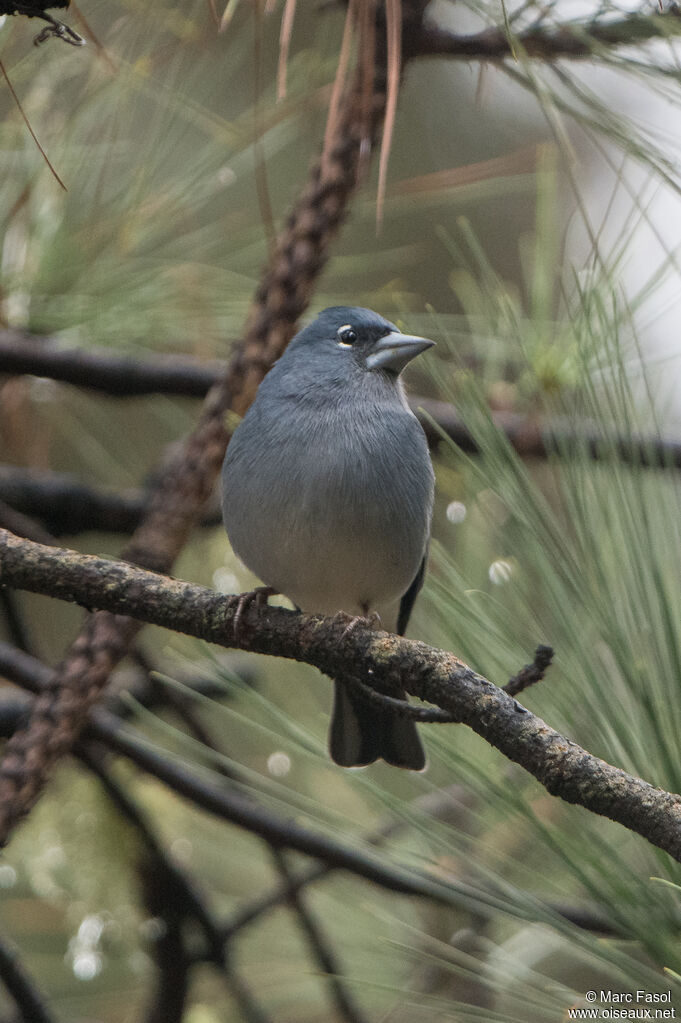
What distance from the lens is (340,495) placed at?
2.56 meters

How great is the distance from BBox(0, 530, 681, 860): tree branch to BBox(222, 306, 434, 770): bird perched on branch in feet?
1.67

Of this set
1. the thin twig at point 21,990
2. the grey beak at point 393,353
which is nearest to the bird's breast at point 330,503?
the grey beak at point 393,353

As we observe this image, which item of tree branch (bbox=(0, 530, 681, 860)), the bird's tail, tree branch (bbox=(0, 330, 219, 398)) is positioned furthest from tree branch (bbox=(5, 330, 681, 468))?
tree branch (bbox=(0, 530, 681, 860))

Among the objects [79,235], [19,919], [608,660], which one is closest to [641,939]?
[608,660]

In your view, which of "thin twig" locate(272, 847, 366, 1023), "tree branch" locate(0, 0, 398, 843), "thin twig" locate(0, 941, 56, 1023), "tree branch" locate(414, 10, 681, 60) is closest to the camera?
"tree branch" locate(414, 10, 681, 60)

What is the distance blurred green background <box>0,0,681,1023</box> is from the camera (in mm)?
1901

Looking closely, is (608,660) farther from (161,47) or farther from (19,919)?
(19,919)

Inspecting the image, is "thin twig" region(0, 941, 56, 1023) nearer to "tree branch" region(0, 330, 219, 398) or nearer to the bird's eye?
"tree branch" region(0, 330, 219, 398)

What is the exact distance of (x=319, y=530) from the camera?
101 inches

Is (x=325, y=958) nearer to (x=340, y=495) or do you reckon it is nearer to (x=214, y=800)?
(x=214, y=800)

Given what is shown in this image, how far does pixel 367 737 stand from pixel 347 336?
3.67 ft

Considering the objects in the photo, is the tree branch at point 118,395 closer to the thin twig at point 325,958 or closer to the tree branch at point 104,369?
the tree branch at point 104,369

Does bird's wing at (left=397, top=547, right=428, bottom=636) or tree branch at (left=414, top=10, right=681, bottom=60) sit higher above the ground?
tree branch at (left=414, top=10, right=681, bottom=60)

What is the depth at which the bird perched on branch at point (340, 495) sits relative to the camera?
2.58m
